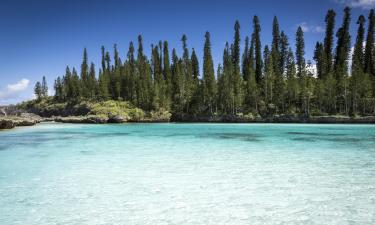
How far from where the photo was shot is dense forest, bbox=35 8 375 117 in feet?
229

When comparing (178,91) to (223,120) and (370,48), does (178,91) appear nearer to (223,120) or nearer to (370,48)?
(223,120)

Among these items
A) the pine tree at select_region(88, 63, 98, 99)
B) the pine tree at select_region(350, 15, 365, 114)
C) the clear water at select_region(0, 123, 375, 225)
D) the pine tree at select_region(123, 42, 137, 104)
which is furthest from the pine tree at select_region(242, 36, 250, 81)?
the clear water at select_region(0, 123, 375, 225)

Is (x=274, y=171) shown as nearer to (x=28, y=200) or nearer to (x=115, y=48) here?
(x=28, y=200)

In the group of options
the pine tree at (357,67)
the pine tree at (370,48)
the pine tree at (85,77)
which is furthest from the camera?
the pine tree at (85,77)

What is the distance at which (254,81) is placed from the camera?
79.3m

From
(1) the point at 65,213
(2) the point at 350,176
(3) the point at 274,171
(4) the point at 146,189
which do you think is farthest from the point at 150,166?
(2) the point at 350,176

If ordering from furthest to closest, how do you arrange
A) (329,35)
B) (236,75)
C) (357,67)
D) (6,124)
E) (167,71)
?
1. (167,71)
2. (329,35)
3. (236,75)
4. (357,67)
5. (6,124)

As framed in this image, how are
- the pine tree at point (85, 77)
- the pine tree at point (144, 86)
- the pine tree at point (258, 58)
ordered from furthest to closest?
the pine tree at point (85, 77) < the pine tree at point (258, 58) < the pine tree at point (144, 86)

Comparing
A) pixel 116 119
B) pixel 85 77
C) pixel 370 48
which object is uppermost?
pixel 370 48

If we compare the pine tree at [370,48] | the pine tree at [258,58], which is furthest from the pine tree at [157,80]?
the pine tree at [370,48]

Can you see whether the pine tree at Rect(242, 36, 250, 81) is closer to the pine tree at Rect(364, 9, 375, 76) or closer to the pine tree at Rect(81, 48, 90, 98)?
the pine tree at Rect(364, 9, 375, 76)

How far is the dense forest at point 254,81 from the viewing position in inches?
2751

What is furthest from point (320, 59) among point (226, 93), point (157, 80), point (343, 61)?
point (157, 80)

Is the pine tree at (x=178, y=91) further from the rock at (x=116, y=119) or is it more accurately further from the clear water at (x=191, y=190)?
the clear water at (x=191, y=190)
